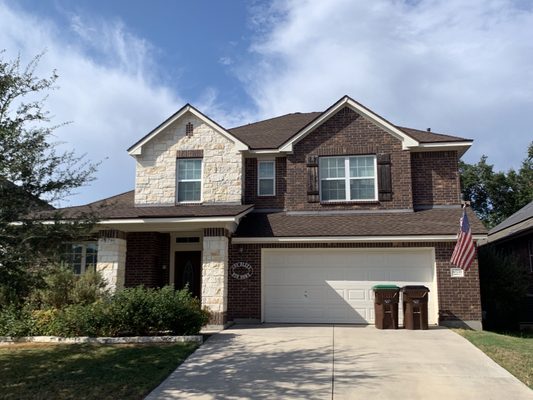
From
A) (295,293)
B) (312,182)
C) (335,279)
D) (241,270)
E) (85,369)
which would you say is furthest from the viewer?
(312,182)

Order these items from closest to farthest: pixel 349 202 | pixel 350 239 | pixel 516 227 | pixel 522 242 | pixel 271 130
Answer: pixel 350 239
pixel 349 202
pixel 271 130
pixel 522 242
pixel 516 227

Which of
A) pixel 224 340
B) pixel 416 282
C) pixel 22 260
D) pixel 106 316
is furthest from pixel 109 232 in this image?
pixel 416 282

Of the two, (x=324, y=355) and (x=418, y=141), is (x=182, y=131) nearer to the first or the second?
(x=418, y=141)

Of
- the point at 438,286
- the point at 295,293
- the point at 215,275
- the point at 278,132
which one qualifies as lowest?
the point at 295,293

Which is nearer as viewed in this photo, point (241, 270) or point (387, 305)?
point (387, 305)

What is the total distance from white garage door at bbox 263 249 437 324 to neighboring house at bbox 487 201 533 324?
20.4ft

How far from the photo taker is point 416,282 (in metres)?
14.3

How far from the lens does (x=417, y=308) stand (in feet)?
42.9

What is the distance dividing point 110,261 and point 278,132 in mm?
7851

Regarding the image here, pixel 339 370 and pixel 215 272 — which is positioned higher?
pixel 215 272

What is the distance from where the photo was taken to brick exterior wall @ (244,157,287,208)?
53.5 ft

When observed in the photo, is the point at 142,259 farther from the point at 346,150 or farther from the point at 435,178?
the point at 435,178

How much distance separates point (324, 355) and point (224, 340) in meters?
2.69

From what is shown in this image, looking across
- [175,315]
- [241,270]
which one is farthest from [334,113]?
[175,315]
